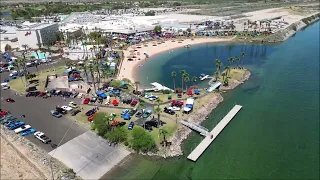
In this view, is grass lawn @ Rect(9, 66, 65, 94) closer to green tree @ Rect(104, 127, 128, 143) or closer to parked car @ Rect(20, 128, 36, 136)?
parked car @ Rect(20, 128, 36, 136)

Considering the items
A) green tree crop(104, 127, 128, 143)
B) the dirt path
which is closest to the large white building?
the dirt path

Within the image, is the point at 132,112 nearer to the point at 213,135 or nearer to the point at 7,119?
the point at 213,135

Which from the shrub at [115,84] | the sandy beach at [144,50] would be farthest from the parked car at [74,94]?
the sandy beach at [144,50]

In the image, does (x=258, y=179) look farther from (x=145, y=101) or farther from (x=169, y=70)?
(x=169, y=70)

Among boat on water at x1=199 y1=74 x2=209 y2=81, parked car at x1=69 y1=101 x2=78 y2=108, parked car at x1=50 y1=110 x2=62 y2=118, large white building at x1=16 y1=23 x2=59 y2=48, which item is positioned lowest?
parked car at x1=50 y1=110 x2=62 y2=118

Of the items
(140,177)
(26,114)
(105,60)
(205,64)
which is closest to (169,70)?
(205,64)

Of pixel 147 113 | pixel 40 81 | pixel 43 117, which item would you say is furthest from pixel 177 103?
pixel 40 81

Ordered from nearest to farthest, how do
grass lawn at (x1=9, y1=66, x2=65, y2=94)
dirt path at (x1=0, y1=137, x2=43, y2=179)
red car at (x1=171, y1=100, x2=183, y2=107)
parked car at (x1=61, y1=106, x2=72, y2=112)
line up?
dirt path at (x1=0, y1=137, x2=43, y2=179), parked car at (x1=61, y1=106, x2=72, y2=112), red car at (x1=171, y1=100, x2=183, y2=107), grass lawn at (x1=9, y1=66, x2=65, y2=94)
